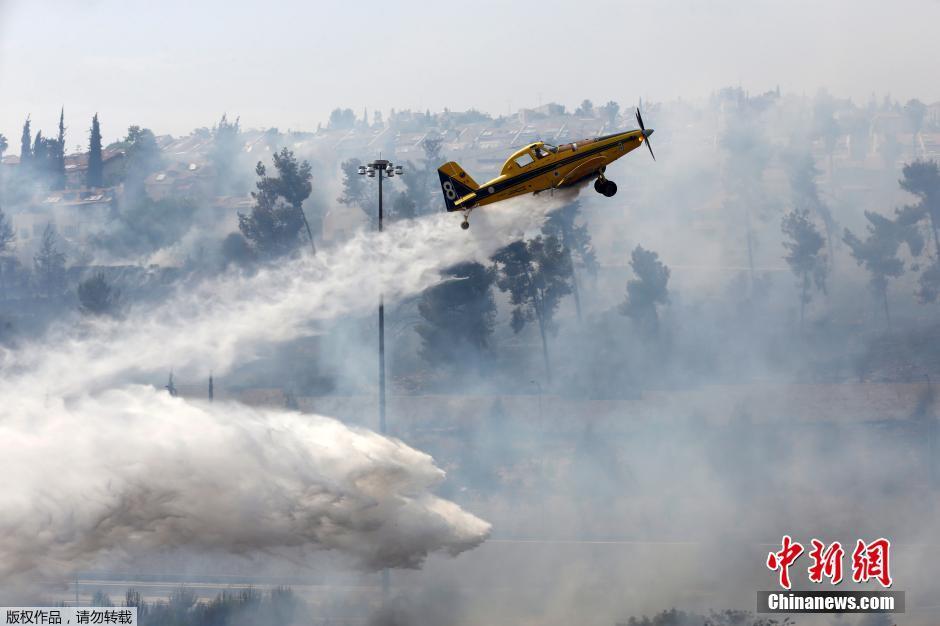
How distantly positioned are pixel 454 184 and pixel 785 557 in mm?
33660

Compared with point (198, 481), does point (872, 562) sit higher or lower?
lower

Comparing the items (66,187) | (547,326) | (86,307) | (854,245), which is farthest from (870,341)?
(66,187)

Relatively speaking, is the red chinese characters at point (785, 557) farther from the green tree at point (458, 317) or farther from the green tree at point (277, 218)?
the green tree at point (277, 218)

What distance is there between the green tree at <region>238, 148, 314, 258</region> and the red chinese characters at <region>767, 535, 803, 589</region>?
59580 mm

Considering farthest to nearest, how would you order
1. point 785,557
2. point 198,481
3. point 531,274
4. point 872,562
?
point 531,274 → point 785,557 → point 872,562 → point 198,481

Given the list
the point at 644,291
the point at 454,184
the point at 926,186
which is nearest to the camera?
the point at 454,184

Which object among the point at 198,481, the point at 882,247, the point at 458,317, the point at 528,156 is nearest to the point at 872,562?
the point at 528,156

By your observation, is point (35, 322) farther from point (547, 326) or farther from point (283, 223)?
point (547, 326)

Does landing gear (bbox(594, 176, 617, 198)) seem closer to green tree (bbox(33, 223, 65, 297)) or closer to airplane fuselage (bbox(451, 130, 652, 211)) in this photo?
airplane fuselage (bbox(451, 130, 652, 211))

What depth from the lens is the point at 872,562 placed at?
64875 mm

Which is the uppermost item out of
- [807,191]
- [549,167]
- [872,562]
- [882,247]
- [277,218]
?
[807,191]

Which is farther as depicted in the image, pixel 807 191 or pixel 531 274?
pixel 807 191

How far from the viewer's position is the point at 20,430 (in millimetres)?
38906

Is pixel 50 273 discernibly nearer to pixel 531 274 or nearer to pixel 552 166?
pixel 531 274
